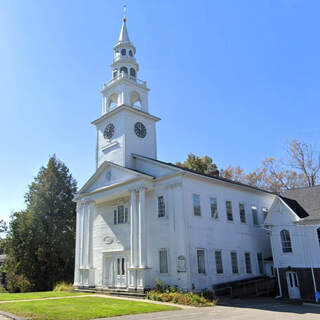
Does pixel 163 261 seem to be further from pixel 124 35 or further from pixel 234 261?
pixel 124 35

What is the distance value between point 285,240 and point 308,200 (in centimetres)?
396

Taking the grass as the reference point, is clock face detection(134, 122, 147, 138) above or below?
above

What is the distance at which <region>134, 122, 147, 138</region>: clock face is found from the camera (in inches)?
1112

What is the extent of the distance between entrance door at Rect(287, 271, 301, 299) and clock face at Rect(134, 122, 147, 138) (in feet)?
51.8

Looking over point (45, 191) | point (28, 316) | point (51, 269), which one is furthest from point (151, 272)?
point (45, 191)

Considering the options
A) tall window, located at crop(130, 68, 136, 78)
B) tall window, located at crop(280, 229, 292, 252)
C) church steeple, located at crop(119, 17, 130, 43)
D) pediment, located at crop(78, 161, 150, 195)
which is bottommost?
tall window, located at crop(280, 229, 292, 252)

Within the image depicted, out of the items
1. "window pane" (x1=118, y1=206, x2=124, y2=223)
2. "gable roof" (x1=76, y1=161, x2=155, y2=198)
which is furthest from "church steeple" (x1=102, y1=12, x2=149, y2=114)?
"window pane" (x1=118, y1=206, x2=124, y2=223)

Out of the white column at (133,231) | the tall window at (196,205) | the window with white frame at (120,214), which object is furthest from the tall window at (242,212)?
the window with white frame at (120,214)

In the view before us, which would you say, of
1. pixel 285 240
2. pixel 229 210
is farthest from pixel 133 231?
pixel 285 240

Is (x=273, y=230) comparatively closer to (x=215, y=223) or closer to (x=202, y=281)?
(x=215, y=223)

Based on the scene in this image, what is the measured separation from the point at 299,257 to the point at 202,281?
6.71 m

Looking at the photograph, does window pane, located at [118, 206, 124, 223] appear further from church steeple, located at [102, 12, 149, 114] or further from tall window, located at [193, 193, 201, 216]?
church steeple, located at [102, 12, 149, 114]

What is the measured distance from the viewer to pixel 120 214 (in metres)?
26.1

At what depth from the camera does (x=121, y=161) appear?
1049 inches
